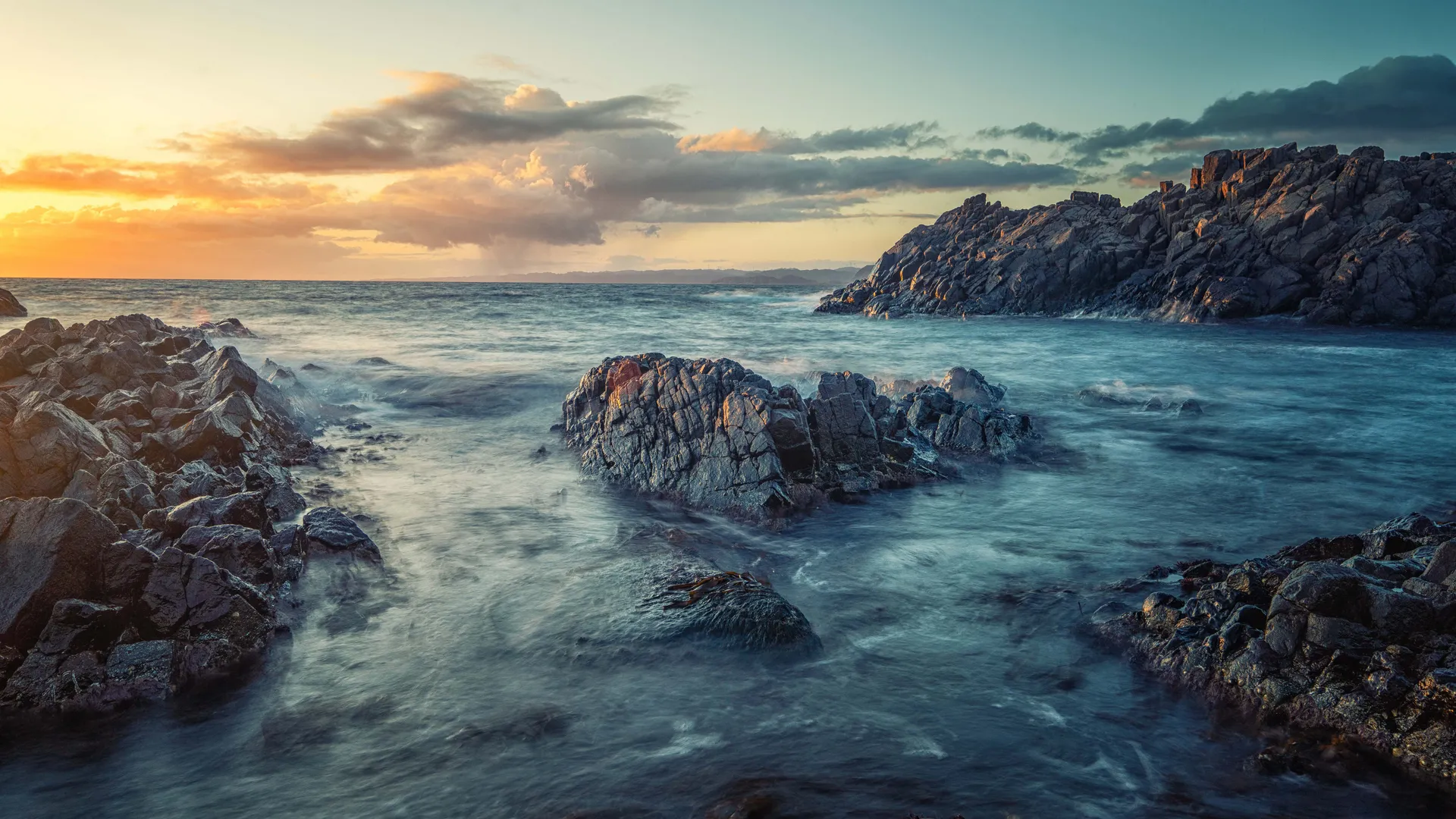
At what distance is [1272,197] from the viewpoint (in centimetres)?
6191

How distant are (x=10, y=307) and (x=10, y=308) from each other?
0.74ft

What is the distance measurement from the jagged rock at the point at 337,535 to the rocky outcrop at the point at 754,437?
543cm

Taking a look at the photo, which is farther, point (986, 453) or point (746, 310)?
point (746, 310)

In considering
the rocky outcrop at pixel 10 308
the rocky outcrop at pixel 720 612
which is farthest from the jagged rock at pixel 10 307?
the rocky outcrop at pixel 720 612

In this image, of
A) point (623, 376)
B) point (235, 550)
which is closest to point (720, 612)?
point (235, 550)

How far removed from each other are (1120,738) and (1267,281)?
62.5m

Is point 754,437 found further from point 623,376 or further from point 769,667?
point 769,667

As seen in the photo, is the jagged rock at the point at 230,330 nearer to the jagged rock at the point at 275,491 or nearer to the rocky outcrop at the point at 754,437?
the rocky outcrop at the point at 754,437

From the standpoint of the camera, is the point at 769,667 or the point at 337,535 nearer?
the point at 769,667

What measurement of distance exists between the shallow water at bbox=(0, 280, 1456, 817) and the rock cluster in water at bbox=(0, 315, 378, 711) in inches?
23.6

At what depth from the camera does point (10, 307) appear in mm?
62156

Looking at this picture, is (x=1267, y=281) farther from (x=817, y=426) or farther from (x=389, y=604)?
(x=389, y=604)

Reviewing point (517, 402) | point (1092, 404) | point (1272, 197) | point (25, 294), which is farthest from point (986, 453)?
point (25, 294)

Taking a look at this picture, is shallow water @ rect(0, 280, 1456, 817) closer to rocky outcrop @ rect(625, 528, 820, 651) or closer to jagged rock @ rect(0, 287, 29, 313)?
rocky outcrop @ rect(625, 528, 820, 651)
